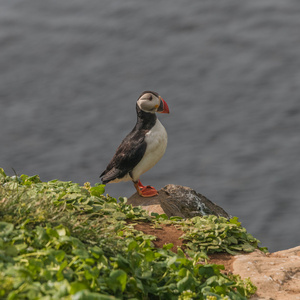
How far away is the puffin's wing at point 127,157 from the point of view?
771 cm

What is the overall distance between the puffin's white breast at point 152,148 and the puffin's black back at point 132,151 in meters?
0.05

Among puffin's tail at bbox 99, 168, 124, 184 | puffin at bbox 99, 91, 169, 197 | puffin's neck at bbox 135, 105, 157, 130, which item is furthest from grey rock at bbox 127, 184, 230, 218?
puffin's neck at bbox 135, 105, 157, 130

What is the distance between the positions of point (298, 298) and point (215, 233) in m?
1.16

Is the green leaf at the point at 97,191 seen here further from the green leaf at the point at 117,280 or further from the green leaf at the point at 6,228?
the green leaf at the point at 117,280

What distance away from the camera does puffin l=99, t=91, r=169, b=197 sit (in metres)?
7.73

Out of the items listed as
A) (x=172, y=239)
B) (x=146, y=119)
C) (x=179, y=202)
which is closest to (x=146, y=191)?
(x=179, y=202)

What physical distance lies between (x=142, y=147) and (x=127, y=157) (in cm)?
23

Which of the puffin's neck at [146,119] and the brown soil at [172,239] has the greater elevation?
the puffin's neck at [146,119]

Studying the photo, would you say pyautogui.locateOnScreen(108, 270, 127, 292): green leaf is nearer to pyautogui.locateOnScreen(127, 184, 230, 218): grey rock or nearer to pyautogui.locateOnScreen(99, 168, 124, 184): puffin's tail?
pyautogui.locateOnScreen(127, 184, 230, 218): grey rock

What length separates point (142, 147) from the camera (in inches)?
303

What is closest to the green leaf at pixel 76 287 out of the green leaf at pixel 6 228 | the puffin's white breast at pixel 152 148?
the green leaf at pixel 6 228

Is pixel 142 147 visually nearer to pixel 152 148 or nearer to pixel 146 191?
pixel 152 148

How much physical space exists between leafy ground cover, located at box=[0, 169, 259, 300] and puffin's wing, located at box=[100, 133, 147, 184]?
5.54ft

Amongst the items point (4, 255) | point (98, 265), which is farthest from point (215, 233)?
point (4, 255)
